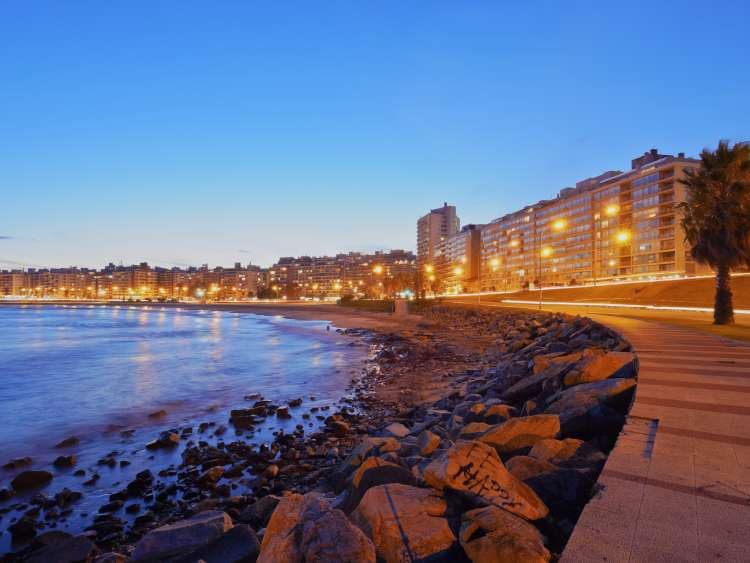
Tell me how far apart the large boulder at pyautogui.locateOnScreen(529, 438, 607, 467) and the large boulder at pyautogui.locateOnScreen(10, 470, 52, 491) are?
9.33 metres

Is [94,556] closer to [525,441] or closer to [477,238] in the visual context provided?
[525,441]

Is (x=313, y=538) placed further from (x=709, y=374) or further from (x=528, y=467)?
(x=709, y=374)

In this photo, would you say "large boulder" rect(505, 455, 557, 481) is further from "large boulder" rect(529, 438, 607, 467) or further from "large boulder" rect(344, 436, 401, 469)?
"large boulder" rect(344, 436, 401, 469)

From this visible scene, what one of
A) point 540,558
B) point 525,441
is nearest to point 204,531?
point 540,558

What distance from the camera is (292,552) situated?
11.7 ft

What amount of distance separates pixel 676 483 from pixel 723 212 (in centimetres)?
2230

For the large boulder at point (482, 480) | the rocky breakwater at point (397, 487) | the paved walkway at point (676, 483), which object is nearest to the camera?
the paved walkway at point (676, 483)

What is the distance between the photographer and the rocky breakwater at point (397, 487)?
369 cm

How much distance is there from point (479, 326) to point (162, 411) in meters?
32.3

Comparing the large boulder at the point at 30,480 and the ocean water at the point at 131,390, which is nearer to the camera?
the large boulder at the point at 30,480

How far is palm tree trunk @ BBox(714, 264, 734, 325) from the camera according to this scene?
21250 millimetres

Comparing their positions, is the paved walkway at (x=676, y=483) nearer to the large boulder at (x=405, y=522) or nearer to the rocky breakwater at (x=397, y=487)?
the rocky breakwater at (x=397, y=487)

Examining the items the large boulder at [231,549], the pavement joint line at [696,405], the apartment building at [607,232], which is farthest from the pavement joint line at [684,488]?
the apartment building at [607,232]

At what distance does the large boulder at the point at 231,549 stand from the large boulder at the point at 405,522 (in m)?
1.05
